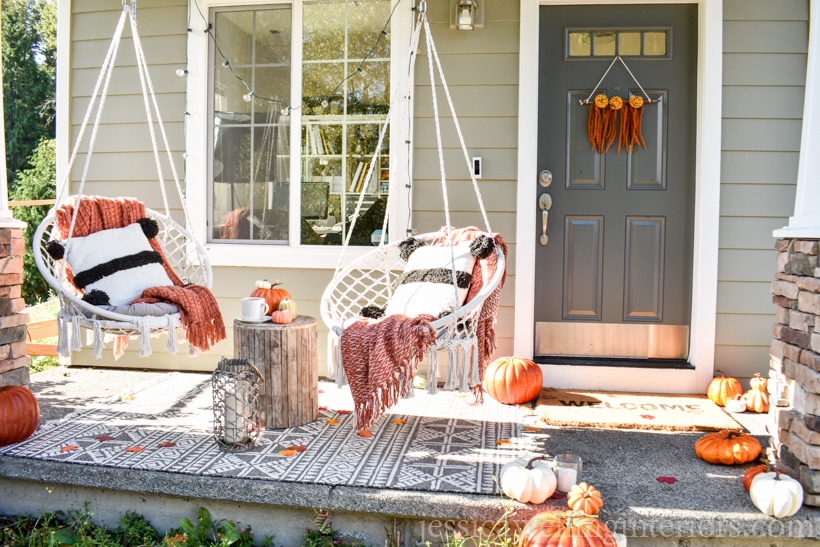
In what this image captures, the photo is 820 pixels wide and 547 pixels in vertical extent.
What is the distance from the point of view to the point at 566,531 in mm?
2100

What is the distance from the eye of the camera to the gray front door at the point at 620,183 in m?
3.88

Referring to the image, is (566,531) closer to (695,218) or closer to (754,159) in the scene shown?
(695,218)

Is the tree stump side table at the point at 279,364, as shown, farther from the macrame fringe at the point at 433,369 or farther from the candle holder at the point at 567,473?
the candle holder at the point at 567,473

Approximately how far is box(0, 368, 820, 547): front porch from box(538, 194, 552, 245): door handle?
1336 millimetres

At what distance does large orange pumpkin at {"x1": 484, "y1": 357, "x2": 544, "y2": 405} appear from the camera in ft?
11.7

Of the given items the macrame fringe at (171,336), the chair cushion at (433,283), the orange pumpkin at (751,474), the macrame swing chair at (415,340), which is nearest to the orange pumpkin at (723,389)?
the orange pumpkin at (751,474)

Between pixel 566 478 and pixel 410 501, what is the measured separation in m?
0.53

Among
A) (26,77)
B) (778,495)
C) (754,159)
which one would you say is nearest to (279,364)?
(778,495)

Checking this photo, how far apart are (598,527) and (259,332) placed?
1.68 metres

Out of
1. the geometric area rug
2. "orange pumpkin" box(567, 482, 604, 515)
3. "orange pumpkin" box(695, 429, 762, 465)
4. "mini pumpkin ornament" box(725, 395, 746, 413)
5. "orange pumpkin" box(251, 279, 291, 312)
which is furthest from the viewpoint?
"mini pumpkin ornament" box(725, 395, 746, 413)

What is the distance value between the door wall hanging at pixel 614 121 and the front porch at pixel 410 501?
67.7 inches

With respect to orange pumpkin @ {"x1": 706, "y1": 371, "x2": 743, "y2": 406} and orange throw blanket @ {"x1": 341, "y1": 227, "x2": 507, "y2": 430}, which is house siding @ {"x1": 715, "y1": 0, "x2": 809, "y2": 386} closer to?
orange pumpkin @ {"x1": 706, "y1": 371, "x2": 743, "y2": 406}

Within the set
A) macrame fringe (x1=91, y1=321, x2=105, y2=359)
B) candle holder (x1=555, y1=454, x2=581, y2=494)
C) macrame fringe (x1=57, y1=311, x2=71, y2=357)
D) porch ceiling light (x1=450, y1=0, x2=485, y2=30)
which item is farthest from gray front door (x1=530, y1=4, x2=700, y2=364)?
macrame fringe (x1=57, y1=311, x2=71, y2=357)

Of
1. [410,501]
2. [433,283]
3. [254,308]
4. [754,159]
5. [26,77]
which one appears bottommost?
[410,501]
